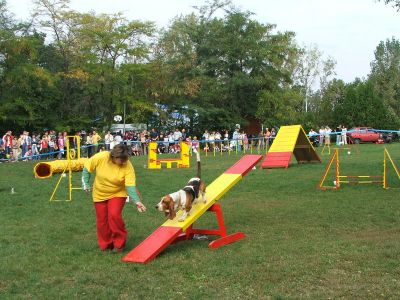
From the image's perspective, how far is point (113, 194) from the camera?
7.20m

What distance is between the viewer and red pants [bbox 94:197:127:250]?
7.12 m

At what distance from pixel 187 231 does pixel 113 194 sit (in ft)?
4.71

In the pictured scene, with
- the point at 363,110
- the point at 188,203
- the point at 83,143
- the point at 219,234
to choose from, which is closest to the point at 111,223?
the point at 188,203

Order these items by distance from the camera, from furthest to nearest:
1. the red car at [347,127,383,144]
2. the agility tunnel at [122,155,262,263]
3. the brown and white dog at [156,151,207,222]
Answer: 1. the red car at [347,127,383,144]
2. the brown and white dog at [156,151,207,222]
3. the agility tunnel at [122,155,262,263]

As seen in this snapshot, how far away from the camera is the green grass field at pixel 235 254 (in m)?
5.45

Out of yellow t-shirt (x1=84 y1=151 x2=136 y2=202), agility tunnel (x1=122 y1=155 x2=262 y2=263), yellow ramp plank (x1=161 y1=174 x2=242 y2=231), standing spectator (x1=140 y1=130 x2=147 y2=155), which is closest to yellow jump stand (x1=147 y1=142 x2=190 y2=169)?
standing spectator (x1=140 y1=130 x2=147 y2=155)

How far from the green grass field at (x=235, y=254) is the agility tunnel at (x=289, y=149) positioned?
6.63m

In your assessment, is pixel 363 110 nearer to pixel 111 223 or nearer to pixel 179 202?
pixel 179 202

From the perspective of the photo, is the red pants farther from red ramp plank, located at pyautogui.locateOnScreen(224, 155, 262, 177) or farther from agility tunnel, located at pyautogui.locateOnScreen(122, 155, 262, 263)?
red ramp plank, located at pyautogui.locateOnScreen(224, 155, 262, 177)

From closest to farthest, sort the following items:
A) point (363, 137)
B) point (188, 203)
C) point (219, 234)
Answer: point (188, 203)
point (219, 234)
point (363, 137)

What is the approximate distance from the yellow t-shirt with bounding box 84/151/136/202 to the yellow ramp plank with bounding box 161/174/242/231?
2.88 ft

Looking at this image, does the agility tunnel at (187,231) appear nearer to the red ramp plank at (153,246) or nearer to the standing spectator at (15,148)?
the red ramp plank at (153,246)

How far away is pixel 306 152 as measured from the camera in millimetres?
20719

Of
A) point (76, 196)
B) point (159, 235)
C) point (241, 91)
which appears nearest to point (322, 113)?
A: point (241, 91)
